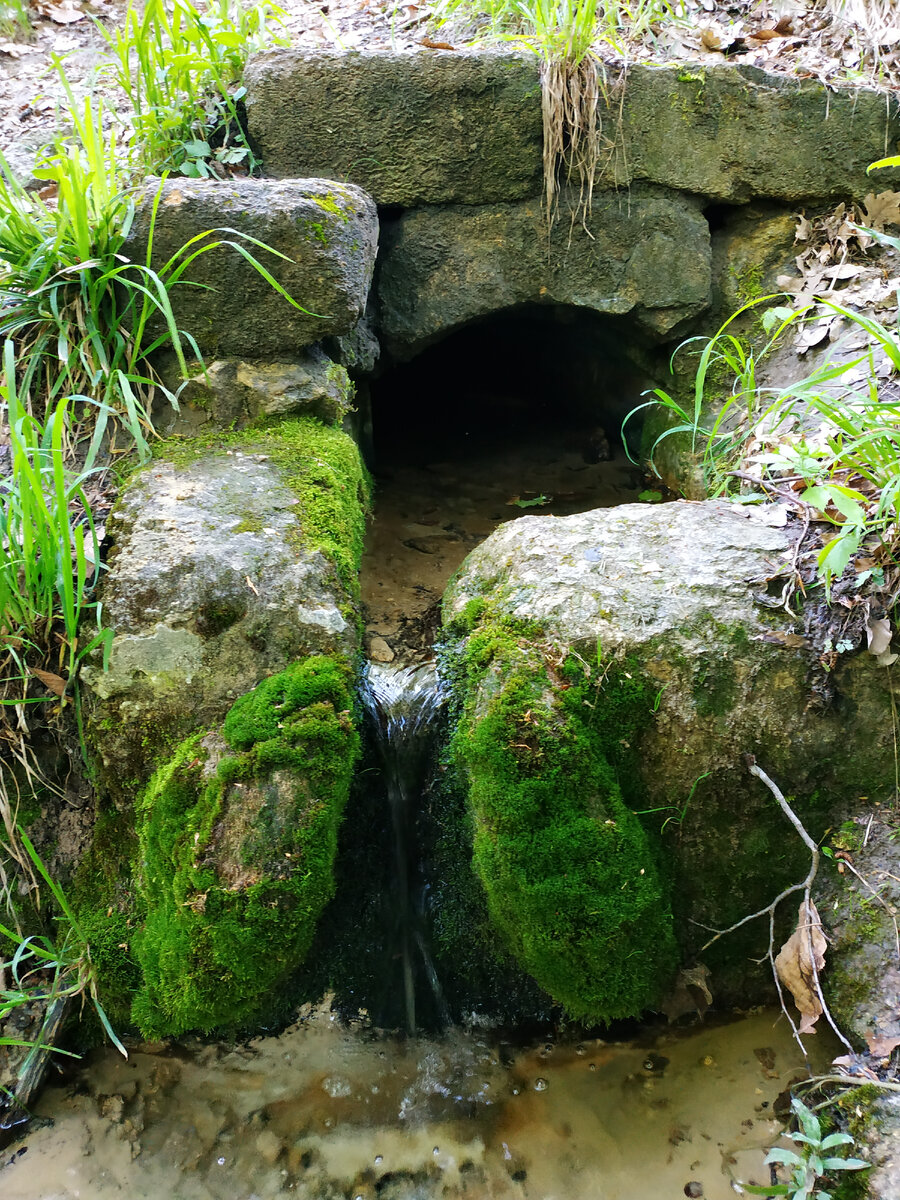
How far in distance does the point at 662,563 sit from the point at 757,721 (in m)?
0.45

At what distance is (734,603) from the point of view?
6.13ft

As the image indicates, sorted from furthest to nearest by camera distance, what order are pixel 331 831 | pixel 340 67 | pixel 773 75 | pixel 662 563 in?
pixel 773 75, pixel 340 67, pixel 662 563, pixel 331 831

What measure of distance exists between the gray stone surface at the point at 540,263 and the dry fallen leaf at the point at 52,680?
85.1 inches

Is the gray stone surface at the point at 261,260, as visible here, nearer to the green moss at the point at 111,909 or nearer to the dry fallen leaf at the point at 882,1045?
the green moss at the point at 111,909

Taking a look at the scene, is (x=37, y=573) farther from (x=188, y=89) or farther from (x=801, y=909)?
(x=188, y=89)

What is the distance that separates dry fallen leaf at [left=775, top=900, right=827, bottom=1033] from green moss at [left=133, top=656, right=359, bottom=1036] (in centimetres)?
106

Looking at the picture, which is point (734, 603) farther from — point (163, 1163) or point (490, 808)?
point (163, 1163)

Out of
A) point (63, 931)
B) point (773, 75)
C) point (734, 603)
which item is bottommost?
point (63, 931)

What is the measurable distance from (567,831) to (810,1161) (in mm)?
723

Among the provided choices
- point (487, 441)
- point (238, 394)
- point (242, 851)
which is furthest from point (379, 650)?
point (487, 441)

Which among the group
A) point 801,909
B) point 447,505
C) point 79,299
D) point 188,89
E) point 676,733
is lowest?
point 801,909

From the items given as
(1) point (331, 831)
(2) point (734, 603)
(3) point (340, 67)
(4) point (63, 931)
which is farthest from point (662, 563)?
(3) point (340, 67)

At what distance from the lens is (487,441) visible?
4.69m

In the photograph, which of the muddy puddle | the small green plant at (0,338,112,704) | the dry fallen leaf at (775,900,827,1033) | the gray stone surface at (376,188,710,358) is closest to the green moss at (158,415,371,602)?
the small green plant at (0,338,112,704)
